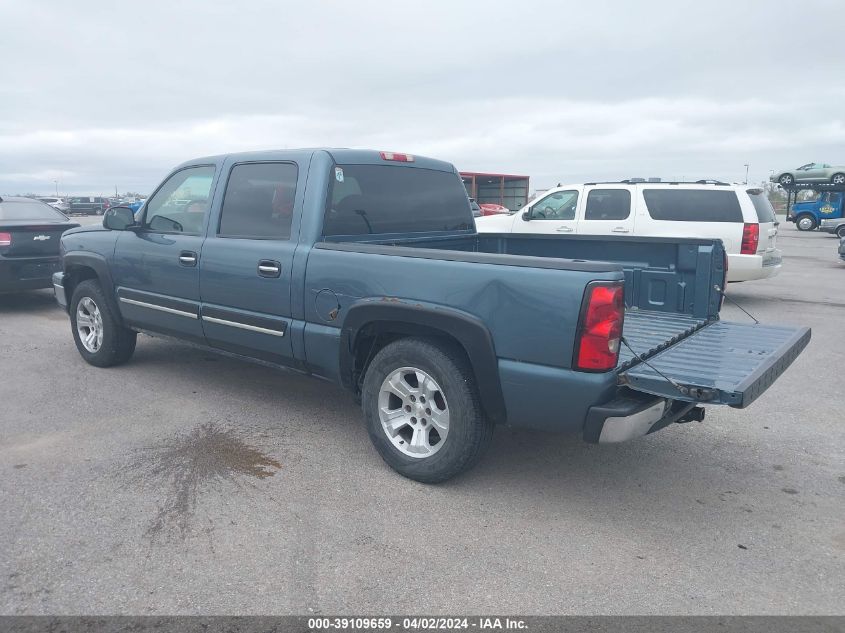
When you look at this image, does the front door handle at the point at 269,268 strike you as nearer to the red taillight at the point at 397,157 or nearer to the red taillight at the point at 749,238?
the red taillight at the point at 397,157

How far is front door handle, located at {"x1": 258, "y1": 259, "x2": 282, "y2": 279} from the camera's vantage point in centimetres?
445

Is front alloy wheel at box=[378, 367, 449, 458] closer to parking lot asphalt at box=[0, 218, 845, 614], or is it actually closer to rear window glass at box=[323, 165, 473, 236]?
parking lot asphalt at box=[0, 218, 845, 614]

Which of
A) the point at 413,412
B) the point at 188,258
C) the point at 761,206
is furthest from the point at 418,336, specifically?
the point at 761,206

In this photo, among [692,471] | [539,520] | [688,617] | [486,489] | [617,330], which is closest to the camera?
[688,617]

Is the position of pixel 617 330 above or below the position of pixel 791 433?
above

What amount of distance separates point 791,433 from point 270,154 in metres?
4.10

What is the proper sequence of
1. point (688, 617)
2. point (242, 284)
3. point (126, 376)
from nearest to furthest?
point (688, 617) → point (242, 284) → point (126, 376)

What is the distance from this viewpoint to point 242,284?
4.69 meters

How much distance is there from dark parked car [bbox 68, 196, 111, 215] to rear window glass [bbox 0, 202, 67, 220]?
41095 millimetres

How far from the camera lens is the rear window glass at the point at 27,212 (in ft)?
31.0

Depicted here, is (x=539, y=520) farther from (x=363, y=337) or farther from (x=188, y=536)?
(x=188, y=536)

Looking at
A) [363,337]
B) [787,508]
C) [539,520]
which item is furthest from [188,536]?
[787,508]

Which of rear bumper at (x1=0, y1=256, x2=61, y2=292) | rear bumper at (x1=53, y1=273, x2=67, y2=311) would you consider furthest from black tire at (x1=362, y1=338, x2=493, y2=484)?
rear bumper at (x1=0, y1=256, x2=61, y2=292)

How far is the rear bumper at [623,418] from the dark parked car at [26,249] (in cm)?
833
